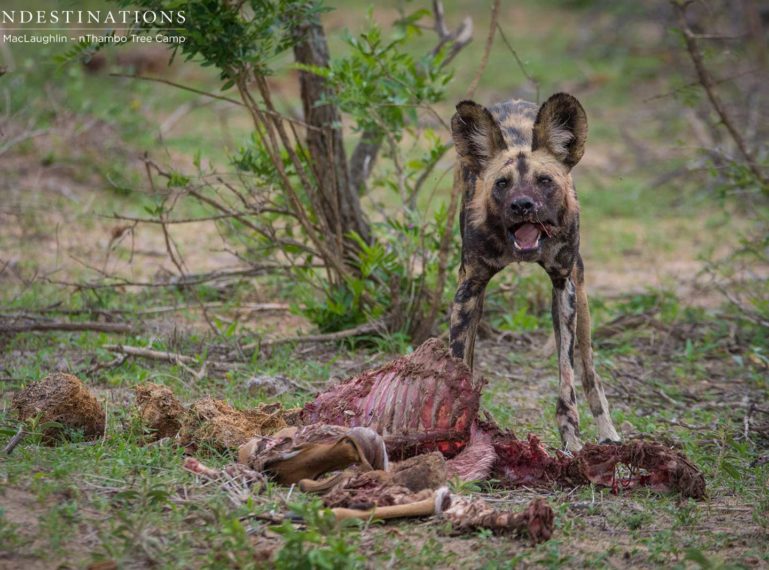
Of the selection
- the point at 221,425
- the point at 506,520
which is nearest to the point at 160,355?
the point at 221,425

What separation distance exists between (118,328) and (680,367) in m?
3.18

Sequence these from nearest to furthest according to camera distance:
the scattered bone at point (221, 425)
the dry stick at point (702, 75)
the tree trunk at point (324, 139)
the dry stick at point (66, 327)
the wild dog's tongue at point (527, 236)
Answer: the scattered bone at point (221, 425)
the wild dog's tongue at point (527, 236)
the dry stick at point (66, 327)
the tree trunk at point (324, 139)
the dry stick at point (702, 75)

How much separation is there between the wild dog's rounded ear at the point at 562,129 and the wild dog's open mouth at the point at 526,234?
411 mm

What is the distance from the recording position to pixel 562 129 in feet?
14.9

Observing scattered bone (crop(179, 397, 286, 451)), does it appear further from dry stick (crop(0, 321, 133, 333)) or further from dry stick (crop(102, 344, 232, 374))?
dry stick (crop(0, 321, 133, 333))

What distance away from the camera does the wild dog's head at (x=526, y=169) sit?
170 inches

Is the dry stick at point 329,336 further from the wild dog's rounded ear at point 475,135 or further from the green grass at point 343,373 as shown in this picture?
the wild dog's rounded ear at point 475,135

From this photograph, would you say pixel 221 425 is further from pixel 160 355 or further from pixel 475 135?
pixel 475 135

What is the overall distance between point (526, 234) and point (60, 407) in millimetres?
1922

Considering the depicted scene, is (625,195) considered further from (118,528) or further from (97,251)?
(118,528)

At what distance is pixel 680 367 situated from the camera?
244 inches

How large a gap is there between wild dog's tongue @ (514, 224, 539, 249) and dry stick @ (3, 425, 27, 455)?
2.01 m

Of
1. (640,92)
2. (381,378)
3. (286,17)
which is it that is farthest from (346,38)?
(640,92)

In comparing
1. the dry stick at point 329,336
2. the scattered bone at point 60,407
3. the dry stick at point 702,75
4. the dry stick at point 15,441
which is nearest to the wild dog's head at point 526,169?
the dry stick at point 329,336
